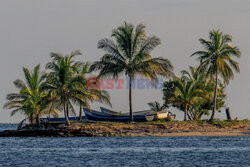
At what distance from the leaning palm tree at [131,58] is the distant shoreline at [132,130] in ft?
9.58

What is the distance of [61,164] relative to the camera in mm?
33188

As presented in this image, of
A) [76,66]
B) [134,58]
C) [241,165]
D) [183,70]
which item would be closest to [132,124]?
[134,58]

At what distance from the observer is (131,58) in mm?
55375

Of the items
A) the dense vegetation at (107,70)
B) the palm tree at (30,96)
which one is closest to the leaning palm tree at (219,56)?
the dense vegetation at (107,70)

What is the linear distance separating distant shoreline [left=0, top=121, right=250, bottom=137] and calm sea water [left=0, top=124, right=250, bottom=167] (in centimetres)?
136

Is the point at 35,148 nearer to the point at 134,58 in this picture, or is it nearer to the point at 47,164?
the point at 47,164

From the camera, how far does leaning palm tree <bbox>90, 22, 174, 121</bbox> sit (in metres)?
54.9

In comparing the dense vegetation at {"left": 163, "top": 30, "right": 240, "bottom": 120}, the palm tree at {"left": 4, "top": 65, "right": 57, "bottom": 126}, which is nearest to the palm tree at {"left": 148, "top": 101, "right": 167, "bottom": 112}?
the dense vegetation at {"left": 163, "top": 30, "right": 240, "bottom": 120}

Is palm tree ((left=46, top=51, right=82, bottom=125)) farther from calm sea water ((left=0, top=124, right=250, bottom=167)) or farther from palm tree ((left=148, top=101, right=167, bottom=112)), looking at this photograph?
palm tree ((left=148, top=101, right=167, bottom=112))

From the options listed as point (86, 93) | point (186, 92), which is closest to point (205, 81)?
point (186, 92)

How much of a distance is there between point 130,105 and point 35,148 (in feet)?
46.8

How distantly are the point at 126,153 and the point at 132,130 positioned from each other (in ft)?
44.7

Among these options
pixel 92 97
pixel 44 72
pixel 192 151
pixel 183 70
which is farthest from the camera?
pixel 183 70

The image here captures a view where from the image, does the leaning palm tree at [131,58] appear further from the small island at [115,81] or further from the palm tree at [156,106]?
the palm tree at [156,106]
